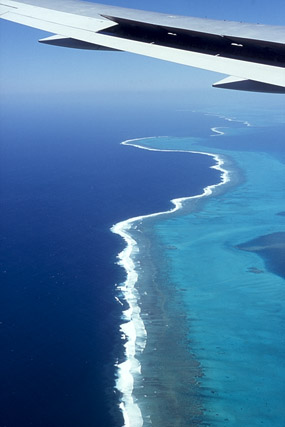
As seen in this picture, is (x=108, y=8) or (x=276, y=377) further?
(x=276, y=377)

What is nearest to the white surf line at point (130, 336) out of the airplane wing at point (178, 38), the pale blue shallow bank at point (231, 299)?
the pale blue shallow bank at point (231, 299)

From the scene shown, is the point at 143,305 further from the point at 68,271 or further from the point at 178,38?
the point at 178,38

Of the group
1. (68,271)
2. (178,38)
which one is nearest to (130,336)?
(68,271)

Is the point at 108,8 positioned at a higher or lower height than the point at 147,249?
higher

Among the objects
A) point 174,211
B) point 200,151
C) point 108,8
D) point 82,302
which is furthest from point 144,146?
point 108,8

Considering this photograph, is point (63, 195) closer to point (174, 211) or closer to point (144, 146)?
point (174, 211)

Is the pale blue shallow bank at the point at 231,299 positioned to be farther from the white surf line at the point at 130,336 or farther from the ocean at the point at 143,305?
the white surf line at the point at 130,336
